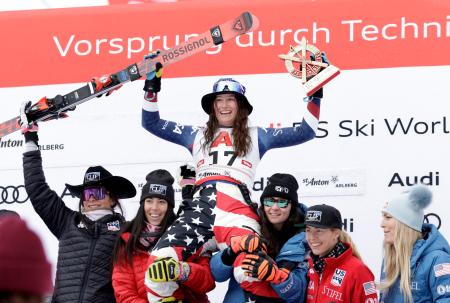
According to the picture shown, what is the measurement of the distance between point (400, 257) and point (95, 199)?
66.3 inches

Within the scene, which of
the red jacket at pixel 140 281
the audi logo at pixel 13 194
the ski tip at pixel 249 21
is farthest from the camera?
the audi logo at pixel 13 194

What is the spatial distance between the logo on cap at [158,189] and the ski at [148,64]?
0.63 metres

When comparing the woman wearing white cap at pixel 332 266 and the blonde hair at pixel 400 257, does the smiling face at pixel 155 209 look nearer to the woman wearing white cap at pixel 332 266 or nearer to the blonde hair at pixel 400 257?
the woman wearing white cap at pixel 332 266

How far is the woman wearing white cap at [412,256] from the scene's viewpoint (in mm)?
4208

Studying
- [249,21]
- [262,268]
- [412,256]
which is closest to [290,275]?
[262,268]

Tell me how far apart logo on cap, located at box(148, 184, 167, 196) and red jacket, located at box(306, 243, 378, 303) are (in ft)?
3.19

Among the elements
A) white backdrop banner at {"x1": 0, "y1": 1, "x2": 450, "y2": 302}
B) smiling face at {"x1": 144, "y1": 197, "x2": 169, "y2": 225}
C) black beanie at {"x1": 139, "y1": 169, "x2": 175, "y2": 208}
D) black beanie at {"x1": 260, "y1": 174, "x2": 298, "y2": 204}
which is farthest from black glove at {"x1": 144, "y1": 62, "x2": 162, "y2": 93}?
white backdrop banner at {"x1": 0, "y1": 1, "x2": 450, "y2": 302}

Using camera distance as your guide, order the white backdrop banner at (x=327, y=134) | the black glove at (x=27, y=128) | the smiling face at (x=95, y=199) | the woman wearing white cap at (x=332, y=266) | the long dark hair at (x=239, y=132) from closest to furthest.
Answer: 1. the woman wearing white cap at (x=332, y=266)
2. the long dark hair at (x=239, y=132)
3. the smiling face at (x=95, y=199)
4. the black glove at (x=27, y=128)
5. the white backdrop banner at (x=327, y=134)

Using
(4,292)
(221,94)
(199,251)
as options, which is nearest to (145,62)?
(221,94)

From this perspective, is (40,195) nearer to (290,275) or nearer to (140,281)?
(140,281)

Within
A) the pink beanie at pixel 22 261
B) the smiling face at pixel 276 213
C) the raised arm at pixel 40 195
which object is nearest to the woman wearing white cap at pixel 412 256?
the smiling face at pixel 276 213

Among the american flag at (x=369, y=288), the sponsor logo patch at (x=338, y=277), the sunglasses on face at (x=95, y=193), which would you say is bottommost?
the american flag at (x=369, y=288)

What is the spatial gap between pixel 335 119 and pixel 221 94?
1.29 meters

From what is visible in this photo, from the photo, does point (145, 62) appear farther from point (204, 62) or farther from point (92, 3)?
point (92, 3)
